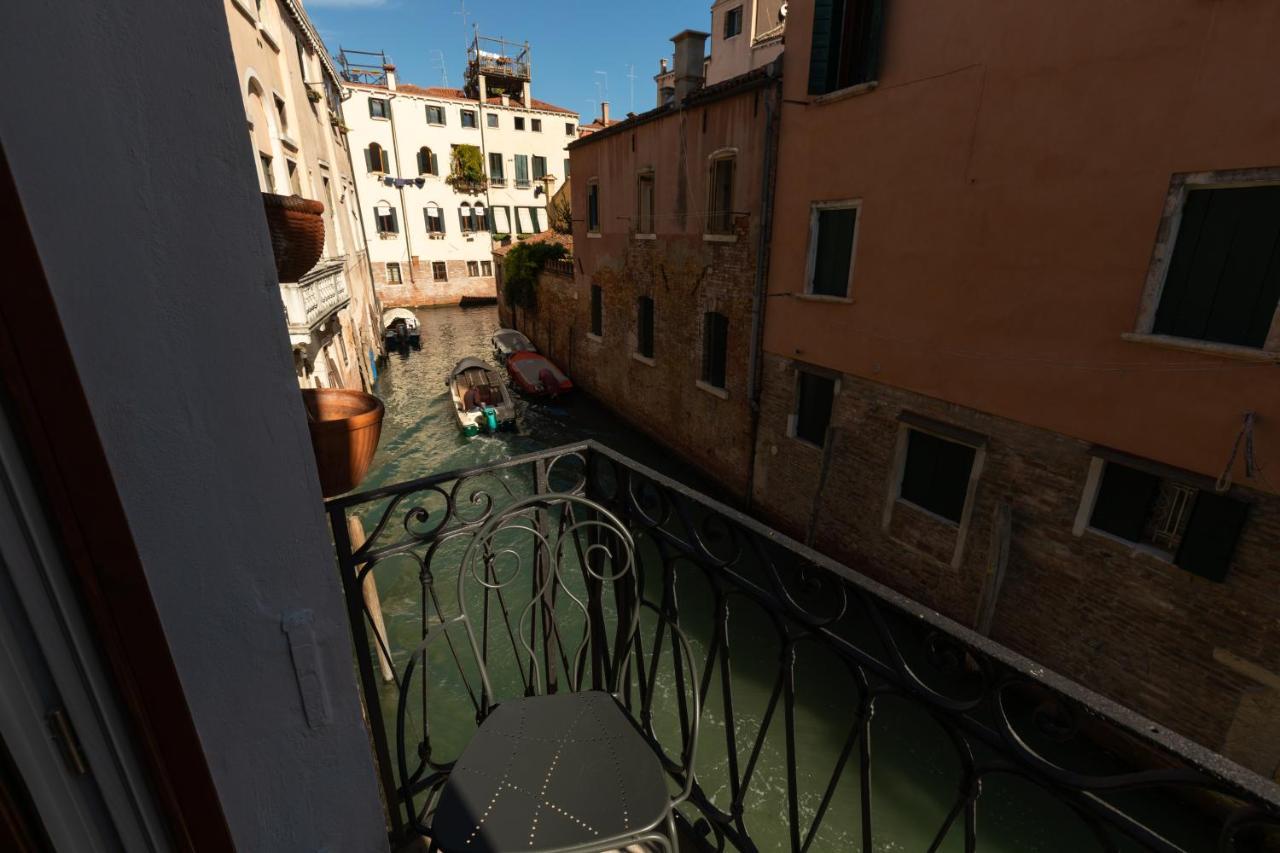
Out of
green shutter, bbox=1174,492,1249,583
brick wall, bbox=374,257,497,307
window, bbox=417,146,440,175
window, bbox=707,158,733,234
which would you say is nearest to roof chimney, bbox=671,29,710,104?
window, bbox=707,158,733,234

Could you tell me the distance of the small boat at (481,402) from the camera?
14.9 meters

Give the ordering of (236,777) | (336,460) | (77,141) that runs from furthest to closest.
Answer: (336,460) → (236,777) → (77,141)

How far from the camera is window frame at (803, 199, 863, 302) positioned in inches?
296

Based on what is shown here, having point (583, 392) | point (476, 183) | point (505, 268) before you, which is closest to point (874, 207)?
point (583, 392)

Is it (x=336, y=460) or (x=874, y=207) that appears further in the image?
(x=874, y=207)

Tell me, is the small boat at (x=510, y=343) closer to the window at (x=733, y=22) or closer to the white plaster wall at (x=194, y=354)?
the window at (x=733, y=22)

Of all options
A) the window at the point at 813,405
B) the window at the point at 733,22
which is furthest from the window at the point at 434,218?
the window at the point at 813,405

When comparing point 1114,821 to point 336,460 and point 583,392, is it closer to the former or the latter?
point 336,460

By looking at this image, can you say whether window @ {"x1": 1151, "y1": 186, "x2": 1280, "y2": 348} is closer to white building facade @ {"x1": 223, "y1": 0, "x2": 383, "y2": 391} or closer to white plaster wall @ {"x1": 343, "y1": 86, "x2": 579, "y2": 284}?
white building facade @ {"x1": 223, "y1": 0, "x2": 383, "y2": 391}

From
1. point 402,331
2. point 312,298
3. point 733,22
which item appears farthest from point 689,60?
point 402,331

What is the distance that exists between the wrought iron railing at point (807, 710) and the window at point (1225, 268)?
3364mm

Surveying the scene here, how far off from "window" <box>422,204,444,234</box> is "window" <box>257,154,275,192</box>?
77.0ft

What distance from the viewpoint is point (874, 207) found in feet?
23.7

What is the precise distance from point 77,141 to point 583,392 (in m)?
17.0
